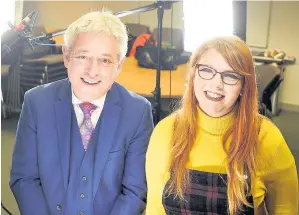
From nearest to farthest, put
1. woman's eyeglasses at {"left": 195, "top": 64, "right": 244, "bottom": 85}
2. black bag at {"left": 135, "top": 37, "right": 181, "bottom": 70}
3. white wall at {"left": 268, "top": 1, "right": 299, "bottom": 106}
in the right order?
woman's eyeglasses at {"left": 195, "top": 64, "right": 244, "bottom": 85} → black bag at {"left": 135, "top": 37, "right": 181, "bottom": 70} → white wall at {"left": 268, "top": 1, "right": 299, "bottom": 106}

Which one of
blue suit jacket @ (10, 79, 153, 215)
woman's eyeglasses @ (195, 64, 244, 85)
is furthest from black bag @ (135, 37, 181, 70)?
woman's eyeglasses @ (195, 64, 244, 85)

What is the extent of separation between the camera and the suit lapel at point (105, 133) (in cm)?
119

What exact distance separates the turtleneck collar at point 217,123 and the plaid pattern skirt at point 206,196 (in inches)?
4.6

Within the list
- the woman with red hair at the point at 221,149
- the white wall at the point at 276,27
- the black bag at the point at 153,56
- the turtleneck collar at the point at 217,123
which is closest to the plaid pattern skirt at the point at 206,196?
the woman with red hair at the point at 221,149

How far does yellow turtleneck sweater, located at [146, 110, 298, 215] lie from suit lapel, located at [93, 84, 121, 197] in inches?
→ 4.8

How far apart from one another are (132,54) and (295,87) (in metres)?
1.25

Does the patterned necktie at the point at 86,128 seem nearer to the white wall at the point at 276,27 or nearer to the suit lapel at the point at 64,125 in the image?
the suit lapel at the point at 64,125

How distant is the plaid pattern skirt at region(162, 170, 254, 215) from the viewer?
110 centimetres

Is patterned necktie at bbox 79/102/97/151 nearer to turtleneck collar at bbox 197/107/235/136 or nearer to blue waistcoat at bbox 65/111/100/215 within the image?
blue waistcoat at bbox 65/111/100/215

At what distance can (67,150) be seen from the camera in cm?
119

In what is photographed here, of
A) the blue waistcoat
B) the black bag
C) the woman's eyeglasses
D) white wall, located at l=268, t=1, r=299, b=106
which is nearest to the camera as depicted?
the woman's eyeglasses

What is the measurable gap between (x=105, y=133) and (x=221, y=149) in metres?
0.34

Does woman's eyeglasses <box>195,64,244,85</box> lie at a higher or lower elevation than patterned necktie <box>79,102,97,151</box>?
higher

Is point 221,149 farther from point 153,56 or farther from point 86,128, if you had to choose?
point 153,56
